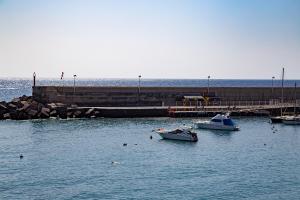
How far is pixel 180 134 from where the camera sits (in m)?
61.7

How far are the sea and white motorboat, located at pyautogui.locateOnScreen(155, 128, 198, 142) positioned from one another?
1018 millimetres

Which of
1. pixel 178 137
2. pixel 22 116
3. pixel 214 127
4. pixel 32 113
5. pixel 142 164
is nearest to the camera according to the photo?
pixel 142 164

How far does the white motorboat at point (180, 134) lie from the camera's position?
200 feet

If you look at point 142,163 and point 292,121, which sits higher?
point 292,121

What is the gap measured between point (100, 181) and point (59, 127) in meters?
32.8

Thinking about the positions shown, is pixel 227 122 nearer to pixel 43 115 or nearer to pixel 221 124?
pixel 221 124

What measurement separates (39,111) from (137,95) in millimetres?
21653

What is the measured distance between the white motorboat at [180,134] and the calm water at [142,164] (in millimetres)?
1828

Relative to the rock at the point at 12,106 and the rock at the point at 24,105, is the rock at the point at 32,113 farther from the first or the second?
the rock at the point at 12,106

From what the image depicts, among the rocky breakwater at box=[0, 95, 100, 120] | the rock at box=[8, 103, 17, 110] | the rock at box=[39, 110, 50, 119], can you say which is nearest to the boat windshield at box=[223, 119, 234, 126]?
the rocky breakwater at box=[0, 95, 100, 120]

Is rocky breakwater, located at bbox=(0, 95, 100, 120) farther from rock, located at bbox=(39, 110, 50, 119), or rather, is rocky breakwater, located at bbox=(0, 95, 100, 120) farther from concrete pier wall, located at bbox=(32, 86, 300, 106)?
concrete pier wall, located at bbox=(32, 86, 300, 106)


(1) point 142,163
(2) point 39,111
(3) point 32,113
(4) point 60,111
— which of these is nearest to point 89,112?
(4) point 60,111

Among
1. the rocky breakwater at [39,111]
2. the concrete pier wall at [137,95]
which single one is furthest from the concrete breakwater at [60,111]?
the concrete pier wall at [137,95]

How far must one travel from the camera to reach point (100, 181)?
39812mm
